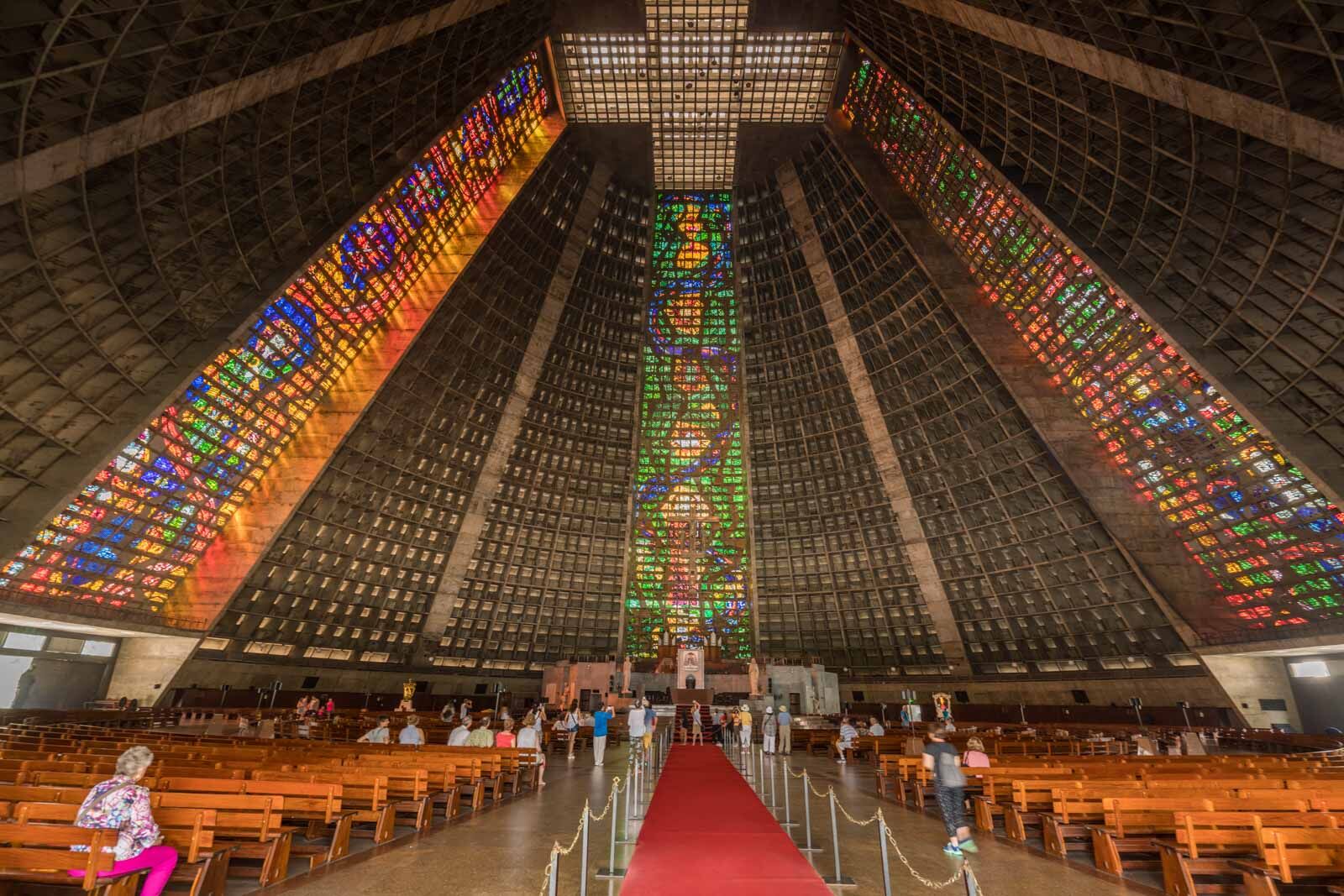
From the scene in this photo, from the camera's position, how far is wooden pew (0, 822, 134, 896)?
13.1 ft

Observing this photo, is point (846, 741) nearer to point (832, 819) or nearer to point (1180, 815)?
point (832, 819)

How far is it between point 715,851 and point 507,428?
108 feet

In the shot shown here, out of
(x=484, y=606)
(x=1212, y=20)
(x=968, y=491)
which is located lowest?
(x=484, y=606)

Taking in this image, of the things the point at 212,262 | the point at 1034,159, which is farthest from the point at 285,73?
the point at 1034,159

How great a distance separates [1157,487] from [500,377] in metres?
33.8

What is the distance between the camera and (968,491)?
33.7 metres

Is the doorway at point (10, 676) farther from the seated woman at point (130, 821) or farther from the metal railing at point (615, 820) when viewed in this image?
the seated woman at point (130, 821)

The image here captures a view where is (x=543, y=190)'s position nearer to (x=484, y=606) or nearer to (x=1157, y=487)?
(x=484, y=606)

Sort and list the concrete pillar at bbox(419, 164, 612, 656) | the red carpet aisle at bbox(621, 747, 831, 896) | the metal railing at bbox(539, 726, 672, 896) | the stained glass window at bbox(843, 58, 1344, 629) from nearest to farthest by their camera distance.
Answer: the metal railing at bbox(539, 726, 672, 896) < the red carpet aisle at bbox(621, 747, 831, 896) < the stained glass window at bbox(843, 58, 1344, 629) < the concrete pillar at bbox(419, 164, 612, 656)

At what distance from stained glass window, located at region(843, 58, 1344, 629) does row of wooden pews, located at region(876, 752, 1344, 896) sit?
15.3 m

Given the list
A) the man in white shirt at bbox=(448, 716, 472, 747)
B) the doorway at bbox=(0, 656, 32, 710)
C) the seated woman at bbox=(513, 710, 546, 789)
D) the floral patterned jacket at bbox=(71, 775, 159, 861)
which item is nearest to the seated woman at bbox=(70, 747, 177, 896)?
→ the floral patterned jacket at bbox=(71, 775, 159, 861)

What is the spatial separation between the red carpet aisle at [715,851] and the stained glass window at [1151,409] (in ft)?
70.9

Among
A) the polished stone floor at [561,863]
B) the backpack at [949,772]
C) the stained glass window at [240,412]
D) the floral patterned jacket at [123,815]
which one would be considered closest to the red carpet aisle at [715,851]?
the polished stone floor at [561,863]

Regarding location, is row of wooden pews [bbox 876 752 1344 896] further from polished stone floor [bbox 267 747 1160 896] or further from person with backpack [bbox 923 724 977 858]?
person with backpack [bbox 923 724 977 858]
